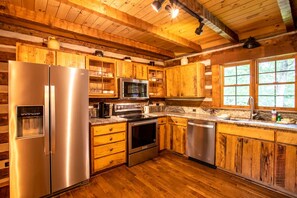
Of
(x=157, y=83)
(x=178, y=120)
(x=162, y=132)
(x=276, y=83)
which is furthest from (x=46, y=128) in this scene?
(x=276, y=83)

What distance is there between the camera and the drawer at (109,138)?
105 inches

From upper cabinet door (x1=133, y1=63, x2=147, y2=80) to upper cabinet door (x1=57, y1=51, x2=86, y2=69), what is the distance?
1.19 m

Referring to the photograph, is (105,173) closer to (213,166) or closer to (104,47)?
(213,166)

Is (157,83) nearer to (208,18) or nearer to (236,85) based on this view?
(236,85)

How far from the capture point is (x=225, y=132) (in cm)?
281

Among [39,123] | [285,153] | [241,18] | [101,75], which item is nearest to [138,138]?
[101,75]

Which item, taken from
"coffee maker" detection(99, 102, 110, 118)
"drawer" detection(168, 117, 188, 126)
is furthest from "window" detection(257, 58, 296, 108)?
"coffee maker" detection(99, 102, 110, 118)

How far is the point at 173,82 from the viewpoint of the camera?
411cm

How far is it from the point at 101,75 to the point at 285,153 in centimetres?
331

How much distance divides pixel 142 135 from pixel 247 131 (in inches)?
75.0

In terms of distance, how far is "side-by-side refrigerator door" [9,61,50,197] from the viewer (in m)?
1.88

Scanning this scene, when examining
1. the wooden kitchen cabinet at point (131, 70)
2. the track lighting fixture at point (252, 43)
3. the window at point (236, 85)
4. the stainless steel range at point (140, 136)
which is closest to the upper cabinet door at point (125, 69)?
the wooden kitchen cabinet at point (131, 70)

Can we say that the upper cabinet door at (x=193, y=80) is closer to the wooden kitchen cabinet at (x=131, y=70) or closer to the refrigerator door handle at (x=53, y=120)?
the wooden kitchen cabinet at (x=131, y=70)

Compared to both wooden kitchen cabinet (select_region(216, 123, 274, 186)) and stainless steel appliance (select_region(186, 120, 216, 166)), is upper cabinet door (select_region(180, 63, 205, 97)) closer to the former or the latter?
stainless steel appliance (select_region(186, 120, 216, 166))
